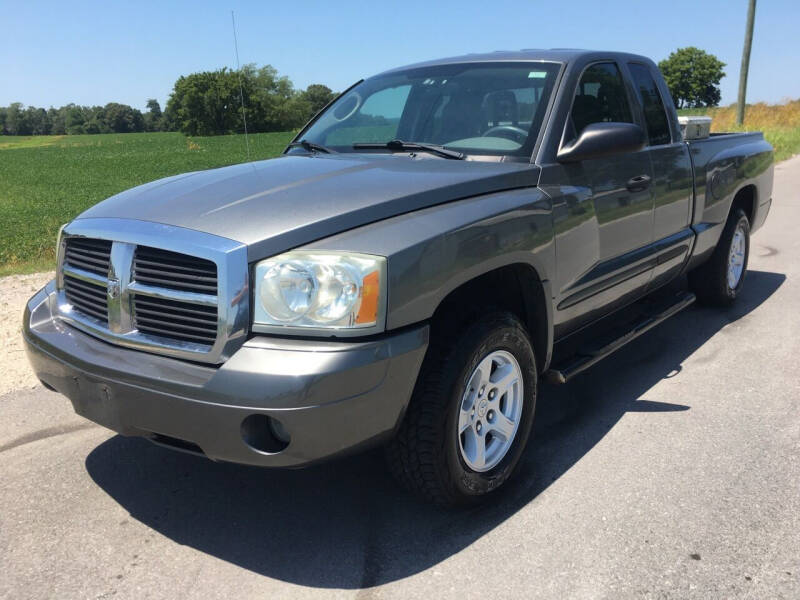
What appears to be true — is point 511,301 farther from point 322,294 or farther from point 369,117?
point 369,117

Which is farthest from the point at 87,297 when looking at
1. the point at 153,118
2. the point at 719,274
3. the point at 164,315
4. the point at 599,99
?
the point at 153,118

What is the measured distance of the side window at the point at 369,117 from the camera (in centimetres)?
380

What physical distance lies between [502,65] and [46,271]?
548 cm

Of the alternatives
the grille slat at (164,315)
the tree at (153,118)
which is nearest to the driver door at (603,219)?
the grille slat at (164,315)

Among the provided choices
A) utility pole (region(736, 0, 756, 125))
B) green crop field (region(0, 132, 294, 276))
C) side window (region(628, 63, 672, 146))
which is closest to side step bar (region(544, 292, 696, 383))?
side window (region(628, 63, 672, 146))

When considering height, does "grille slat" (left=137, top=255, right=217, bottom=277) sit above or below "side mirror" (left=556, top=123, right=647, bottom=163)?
below

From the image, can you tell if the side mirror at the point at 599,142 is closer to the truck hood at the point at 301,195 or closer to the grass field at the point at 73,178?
the truck hood at the point at 301,195

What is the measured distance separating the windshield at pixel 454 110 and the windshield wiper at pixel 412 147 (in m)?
0.04

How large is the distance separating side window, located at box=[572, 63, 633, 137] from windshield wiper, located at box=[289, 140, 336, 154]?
1.26 m

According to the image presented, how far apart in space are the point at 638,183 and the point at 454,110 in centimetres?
105

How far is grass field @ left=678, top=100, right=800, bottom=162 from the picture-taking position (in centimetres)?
2330

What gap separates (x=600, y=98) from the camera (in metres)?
3.81

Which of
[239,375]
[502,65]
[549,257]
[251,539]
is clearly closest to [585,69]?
[502,65]

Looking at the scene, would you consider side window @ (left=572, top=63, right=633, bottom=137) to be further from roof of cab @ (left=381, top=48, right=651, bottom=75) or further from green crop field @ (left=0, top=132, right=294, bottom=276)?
green crop field @ (left=0, top=132, right=294, bottom=276)
